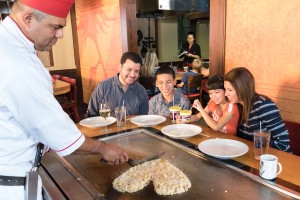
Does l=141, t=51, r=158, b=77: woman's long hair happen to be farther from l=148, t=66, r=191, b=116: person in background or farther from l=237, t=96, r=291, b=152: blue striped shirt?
l=237, t=96, r=291, b=152: blue striped shirt

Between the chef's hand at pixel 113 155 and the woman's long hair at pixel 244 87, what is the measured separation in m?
1.05

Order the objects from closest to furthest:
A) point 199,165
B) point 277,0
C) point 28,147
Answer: point 28,147 → point 199,165 → point 277,0

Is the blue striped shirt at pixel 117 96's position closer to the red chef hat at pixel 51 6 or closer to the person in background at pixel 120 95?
the person in background at pixel 120 95

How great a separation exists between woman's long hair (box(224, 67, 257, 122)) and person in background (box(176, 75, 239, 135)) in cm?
9

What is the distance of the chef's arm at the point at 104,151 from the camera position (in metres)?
1.20

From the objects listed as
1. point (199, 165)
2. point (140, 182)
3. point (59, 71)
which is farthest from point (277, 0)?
point (59, 71)

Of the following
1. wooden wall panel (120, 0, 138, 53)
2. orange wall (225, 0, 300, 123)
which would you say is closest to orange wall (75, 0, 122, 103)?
wooden wall panel (120, 0, 138, 53)

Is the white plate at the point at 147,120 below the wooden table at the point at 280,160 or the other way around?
the other way around

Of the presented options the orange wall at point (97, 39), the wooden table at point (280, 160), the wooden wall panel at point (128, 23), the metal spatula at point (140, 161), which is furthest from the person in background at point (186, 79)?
the metal spatula at point (140, 161)

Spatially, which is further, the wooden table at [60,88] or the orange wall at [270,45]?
the wooden table at [60,88]

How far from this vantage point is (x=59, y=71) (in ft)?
19.5

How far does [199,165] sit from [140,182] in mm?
327

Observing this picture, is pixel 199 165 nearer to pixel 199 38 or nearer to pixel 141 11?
pixel 141 11

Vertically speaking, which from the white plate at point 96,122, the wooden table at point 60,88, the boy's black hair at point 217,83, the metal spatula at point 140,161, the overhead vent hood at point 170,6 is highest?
the overhead vent hood at point 170,6
